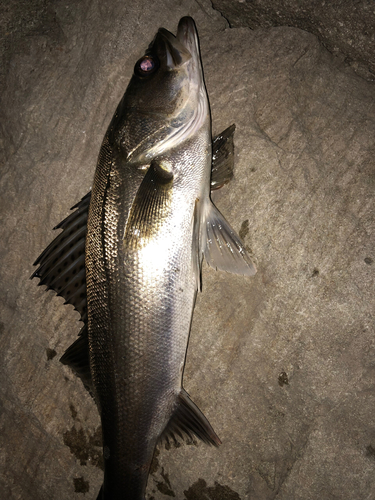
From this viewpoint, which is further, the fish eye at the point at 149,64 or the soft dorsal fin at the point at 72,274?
the soft dorsal fin at the point at 72,274

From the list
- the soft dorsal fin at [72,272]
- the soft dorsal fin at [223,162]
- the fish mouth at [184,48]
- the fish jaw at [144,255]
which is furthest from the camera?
the soft dorsal fin at [223,162]

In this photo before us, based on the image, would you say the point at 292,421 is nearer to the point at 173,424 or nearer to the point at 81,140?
the point at 173,424

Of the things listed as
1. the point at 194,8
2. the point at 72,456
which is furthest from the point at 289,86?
the point at 72,456

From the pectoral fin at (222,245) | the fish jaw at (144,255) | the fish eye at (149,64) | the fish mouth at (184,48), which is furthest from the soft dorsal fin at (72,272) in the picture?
the fish mouth at (184,48)

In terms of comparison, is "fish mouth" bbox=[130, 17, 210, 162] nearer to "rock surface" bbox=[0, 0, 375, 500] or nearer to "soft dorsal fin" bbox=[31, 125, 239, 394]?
"rock surface" bbox=[0, 0, 375, 500]

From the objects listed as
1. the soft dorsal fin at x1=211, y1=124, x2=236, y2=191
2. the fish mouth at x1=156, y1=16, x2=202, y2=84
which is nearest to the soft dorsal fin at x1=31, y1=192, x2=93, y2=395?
the soft dorsal fin at x1=211, y1=124, x2=236, y2=191

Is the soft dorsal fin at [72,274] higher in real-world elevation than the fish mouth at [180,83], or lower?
lower

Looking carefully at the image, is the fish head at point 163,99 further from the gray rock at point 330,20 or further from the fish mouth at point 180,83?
the gray rock at point 330,20
